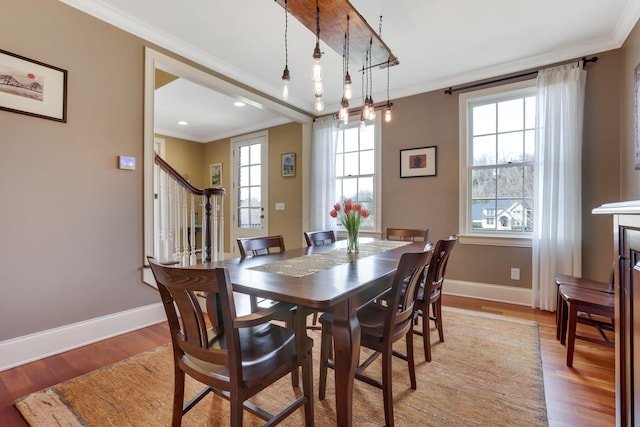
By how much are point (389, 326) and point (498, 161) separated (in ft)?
9.20

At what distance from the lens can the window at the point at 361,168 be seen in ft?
13.5

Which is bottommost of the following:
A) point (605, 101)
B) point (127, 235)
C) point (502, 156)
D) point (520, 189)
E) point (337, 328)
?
point (337, 328)

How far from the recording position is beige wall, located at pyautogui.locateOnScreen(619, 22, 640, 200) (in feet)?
7.90

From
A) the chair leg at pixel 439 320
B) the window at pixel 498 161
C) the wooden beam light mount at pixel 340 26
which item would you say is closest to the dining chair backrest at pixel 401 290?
the chair leg at pixel 439 320

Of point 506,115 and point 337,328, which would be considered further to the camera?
point 506,115

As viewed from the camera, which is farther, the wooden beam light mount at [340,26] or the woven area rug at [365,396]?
the wooden beam light mount at [340,26]

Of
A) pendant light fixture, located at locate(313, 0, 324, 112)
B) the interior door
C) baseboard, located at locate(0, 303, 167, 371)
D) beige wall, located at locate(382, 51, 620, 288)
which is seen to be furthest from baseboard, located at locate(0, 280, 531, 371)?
the interior door

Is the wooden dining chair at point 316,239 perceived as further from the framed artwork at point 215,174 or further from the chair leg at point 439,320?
the framed artwork at point 215,174

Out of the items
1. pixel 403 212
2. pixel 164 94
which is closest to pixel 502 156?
pixel 403 212

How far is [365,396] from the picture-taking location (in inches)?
65.1

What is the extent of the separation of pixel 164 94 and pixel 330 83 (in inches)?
88.1

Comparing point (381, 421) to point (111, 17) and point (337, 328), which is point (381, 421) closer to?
point (337, 328)

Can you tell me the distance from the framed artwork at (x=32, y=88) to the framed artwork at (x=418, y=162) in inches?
134

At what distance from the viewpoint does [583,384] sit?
175 cm
